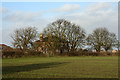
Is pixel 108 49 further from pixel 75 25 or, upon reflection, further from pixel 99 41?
pixel 75 25

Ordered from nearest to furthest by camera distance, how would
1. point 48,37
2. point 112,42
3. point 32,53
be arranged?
point 32,53, point 48,37, point 112,42

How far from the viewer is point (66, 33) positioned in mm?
58594

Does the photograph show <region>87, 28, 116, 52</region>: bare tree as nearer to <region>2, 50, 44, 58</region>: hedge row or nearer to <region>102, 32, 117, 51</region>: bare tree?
<region>102, 32, 117, 51</region>: bare tree

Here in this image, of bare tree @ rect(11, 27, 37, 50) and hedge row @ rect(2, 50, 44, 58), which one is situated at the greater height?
bare tree @ rect(11, 27, 37, 50)

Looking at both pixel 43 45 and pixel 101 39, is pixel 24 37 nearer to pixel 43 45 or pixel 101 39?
pixel 43 45

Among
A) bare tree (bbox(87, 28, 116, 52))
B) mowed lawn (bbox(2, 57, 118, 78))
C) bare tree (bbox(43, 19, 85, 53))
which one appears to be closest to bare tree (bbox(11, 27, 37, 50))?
bare tree (bbox(43, 19, 85, 53))

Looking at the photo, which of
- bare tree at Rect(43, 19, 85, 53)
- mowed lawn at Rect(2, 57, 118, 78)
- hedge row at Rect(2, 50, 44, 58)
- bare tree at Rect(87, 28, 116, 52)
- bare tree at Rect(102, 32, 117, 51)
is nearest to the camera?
mowed lawn at Rect(2, 57, 118, 78)

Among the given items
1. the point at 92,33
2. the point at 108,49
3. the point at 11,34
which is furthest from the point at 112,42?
the point at 11,34

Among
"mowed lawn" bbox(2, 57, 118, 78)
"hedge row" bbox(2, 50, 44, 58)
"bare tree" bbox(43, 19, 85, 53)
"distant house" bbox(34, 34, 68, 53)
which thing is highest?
"bare tree" bbox(43, 19, 85, 53)

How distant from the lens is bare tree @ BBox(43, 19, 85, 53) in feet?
189

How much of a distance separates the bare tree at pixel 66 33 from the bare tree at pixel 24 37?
16.8 feet

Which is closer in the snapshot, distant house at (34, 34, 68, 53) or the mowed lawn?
the mowed lawn

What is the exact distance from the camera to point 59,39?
5753cm

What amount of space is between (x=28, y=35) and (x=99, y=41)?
2321 cm
